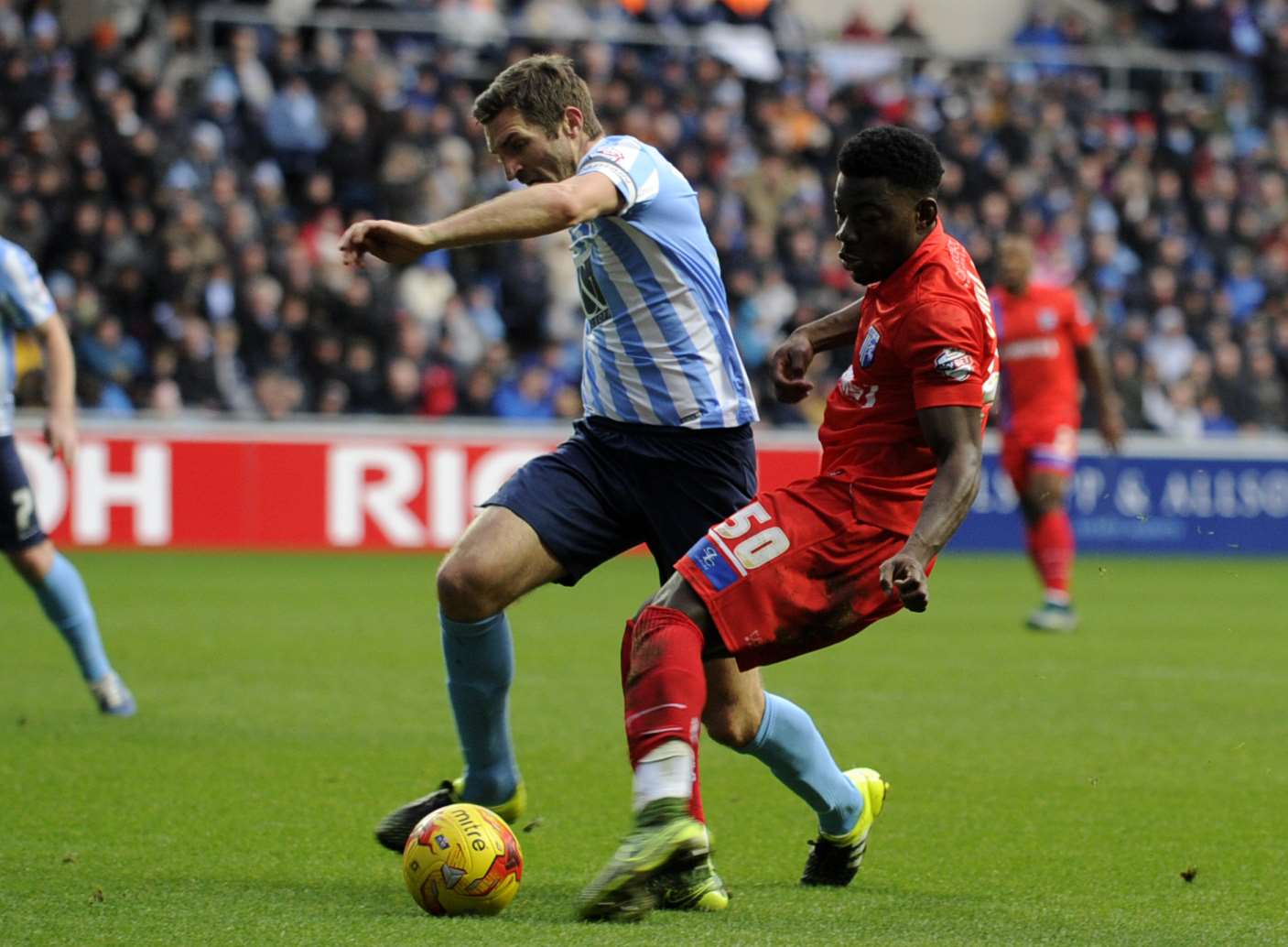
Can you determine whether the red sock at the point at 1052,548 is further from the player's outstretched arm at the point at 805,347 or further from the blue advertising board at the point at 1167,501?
the player's outstretched arm at the point at 805,347

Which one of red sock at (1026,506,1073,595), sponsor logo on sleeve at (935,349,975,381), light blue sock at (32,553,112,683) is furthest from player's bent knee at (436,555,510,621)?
red sock at (1026,506,1073,595)

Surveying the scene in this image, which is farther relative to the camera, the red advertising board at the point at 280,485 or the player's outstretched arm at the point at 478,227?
the red advertising board at the point at 280,485

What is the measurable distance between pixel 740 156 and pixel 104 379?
7711 millimetres

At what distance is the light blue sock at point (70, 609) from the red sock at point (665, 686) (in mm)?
3988

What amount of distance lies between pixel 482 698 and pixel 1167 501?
Answer: 15.1m

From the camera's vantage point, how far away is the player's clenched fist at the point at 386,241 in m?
4.33

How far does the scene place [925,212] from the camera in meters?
4.91

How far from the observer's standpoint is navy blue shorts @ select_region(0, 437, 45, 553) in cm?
786

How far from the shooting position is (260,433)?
1708 cm

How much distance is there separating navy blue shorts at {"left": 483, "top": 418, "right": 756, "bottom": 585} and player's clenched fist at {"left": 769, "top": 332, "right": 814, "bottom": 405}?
0.89 ft

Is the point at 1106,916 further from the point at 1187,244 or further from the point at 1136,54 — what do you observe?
the point at 1136,54

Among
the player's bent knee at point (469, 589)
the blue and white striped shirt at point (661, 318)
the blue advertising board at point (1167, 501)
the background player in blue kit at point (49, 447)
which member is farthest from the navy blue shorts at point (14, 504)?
the blue advertising board at point (1167, 501)

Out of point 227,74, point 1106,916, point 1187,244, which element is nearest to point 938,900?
point 1106,916

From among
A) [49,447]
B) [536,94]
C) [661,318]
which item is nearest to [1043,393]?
[49,447]
